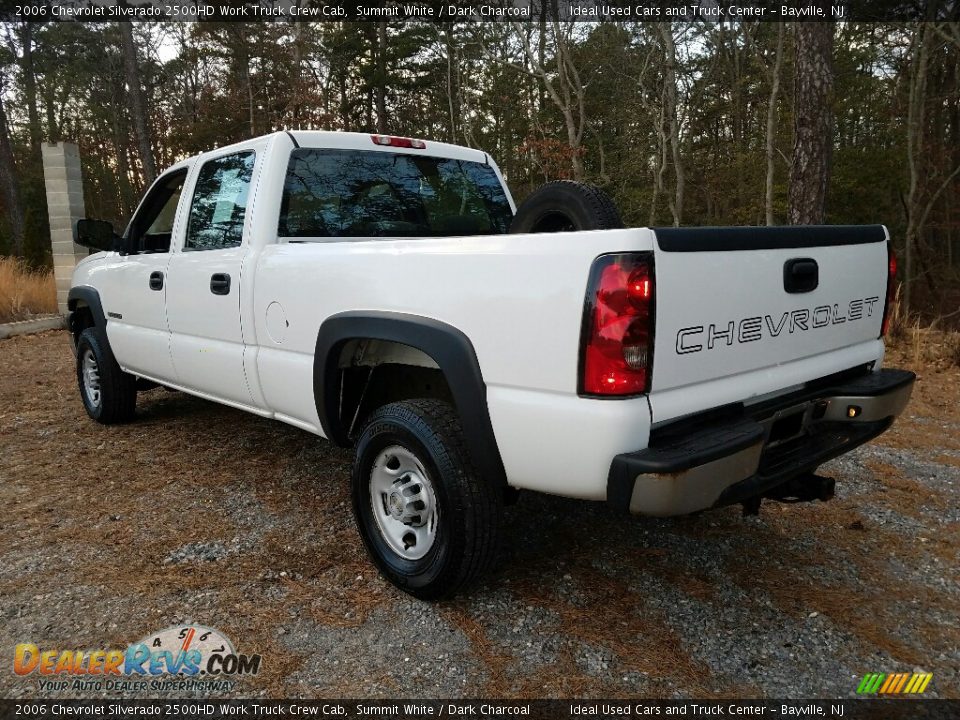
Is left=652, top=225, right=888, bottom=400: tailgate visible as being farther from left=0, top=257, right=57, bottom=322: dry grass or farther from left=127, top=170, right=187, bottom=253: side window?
left=0, top=257, right=57, bottom=322: dry grass

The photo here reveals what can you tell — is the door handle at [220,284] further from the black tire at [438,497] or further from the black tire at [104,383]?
the black tire at [104,383]

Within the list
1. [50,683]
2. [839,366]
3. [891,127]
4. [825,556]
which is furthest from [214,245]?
[891,127]

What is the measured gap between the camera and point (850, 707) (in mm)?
2109

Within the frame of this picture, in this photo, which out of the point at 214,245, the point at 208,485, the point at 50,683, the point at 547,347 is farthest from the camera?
the point at 208,485

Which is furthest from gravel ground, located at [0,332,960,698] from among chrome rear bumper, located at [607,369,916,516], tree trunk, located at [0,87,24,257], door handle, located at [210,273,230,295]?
tree trunk, located at [0,87,24,257]

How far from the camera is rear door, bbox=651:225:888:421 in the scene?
6.80 feet

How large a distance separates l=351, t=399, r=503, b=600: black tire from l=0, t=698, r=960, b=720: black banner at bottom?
1.65 ft

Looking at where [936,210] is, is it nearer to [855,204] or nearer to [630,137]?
[855,204]

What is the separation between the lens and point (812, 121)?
796 cm

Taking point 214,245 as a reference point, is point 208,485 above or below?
below

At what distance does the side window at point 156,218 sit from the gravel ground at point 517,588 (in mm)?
1539

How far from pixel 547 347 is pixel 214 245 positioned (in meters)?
2.44

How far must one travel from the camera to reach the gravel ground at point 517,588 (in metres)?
2.27

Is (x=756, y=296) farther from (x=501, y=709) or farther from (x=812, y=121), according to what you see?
(x=812, y=121)
